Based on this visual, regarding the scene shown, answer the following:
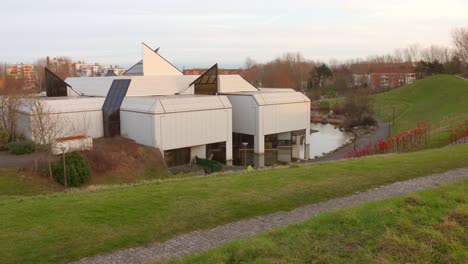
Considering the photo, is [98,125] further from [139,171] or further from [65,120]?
[139,171]

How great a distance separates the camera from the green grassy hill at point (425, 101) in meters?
46.4

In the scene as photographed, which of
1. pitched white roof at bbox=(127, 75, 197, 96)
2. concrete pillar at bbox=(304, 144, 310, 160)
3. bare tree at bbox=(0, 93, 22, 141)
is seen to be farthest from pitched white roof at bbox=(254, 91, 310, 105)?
bare tree at bbox=(0, 93, 22, 141)

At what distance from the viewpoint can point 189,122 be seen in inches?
1153

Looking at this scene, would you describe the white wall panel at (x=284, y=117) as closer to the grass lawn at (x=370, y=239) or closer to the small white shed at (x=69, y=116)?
the small white shed at (x=69, y=116)

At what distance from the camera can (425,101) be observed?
2243 inches

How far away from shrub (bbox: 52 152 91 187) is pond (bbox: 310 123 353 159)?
19220 millimetres

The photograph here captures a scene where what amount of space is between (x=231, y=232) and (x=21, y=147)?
21.4 metres

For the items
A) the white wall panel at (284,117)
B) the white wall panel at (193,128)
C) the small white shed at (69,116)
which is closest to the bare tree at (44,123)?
the small white shed at (69,116)

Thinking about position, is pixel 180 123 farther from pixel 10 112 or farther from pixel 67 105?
pixel 10 112

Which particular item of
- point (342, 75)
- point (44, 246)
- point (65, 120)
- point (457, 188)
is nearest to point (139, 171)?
point (65, 120)

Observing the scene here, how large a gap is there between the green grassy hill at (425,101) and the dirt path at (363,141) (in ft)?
4.14

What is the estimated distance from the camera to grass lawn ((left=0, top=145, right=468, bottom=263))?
24.7 ft

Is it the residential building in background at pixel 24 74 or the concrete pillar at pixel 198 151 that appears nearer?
the concrete pillar at pixel 198 151

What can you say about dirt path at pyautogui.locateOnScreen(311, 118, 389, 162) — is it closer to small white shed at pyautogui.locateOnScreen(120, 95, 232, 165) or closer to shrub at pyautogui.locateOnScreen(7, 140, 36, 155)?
small white shed at pyautogui.locateOnScreen(120, 95, 232, 165)
